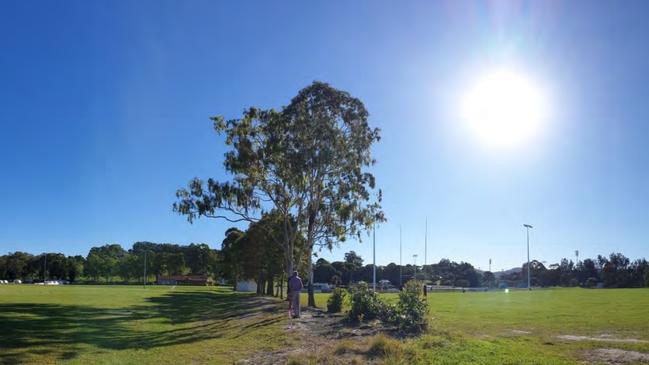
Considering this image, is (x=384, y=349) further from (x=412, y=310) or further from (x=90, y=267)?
(x=90, y=267)

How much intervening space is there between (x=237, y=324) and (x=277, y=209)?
53.6 ft

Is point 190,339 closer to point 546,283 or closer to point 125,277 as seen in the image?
point 125,277

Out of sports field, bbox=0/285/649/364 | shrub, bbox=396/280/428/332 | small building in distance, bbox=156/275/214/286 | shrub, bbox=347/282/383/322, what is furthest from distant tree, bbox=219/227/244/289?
small building in distance, bbox=156/275/214/286

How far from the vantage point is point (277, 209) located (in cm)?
4059

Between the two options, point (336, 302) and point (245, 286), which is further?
point (245, 286)

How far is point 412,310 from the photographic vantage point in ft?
64.8

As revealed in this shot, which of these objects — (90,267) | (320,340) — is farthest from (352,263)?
(320,340)

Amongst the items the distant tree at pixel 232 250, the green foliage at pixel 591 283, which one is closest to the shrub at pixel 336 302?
the distant tree at pixel 232 250

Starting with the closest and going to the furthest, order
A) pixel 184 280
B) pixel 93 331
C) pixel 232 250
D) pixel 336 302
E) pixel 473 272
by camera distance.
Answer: pixel 93 331 < pixel 336 302 < pixel 232 250 < pixel 184 280 < pixel 473 272

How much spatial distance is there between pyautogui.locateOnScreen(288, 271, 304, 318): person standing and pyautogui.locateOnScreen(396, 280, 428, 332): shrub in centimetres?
641

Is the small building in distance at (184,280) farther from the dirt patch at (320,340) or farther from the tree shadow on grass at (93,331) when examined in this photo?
the dirt patch at (320,340)

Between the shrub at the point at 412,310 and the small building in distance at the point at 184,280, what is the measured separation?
139m

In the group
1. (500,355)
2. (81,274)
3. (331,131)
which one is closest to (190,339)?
(500,355)

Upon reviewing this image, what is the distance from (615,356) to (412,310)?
7342mm
